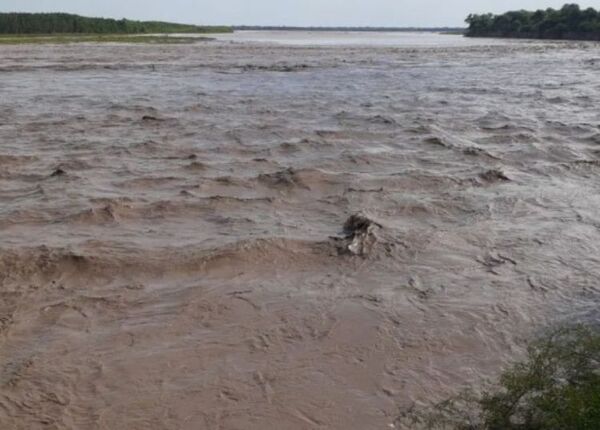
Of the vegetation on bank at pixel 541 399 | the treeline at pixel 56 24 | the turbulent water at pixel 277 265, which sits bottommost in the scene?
the turbulent water at pixel 277 265

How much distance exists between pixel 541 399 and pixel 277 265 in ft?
9.85

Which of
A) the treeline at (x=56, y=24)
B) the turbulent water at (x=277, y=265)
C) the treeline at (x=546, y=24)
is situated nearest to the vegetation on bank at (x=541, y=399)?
the turbulent water at (x=277, y=265)

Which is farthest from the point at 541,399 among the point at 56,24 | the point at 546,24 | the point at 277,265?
the point at 56,24

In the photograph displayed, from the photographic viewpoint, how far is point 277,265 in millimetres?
5828

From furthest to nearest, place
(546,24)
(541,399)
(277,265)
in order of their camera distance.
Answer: (546,24) → (277,265) → (541,399)

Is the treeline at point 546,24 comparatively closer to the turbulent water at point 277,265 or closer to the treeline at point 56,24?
the treeline at point 56,24

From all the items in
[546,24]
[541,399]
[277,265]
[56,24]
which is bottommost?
[277,265]

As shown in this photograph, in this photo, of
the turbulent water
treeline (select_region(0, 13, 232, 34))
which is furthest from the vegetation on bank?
treeline (select_region(0, 13, 232, 34))

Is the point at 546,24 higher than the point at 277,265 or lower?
higher

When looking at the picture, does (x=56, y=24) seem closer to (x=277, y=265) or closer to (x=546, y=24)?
(x=546, y=24)

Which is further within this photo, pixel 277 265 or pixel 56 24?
pixel 56 24

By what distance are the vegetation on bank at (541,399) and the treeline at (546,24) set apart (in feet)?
247

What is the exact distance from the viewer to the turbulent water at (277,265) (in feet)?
12.9

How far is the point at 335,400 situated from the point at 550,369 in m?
1.23
